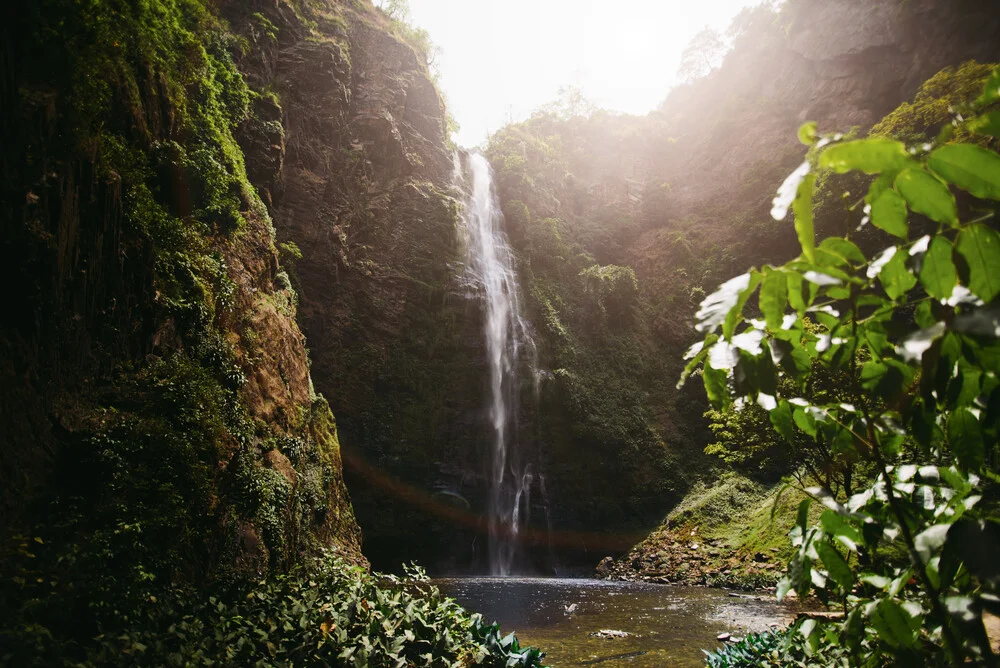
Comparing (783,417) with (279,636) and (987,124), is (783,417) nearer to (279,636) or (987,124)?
(987,124)

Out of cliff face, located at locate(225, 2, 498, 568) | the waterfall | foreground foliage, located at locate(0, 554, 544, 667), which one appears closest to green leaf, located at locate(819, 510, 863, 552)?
foreground foliage, located at locate(0, 554, 544, 667)

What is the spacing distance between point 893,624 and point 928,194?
786mm

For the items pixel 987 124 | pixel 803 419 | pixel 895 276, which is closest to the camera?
pixel 987 124

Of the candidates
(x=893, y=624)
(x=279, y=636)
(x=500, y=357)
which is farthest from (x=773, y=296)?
(x=500, y=357)

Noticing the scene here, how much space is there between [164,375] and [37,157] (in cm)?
313

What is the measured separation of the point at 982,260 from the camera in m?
0.81

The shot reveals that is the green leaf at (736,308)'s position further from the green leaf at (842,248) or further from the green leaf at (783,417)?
the green leaf at (783,417)

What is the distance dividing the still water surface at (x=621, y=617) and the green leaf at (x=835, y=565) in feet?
23.0

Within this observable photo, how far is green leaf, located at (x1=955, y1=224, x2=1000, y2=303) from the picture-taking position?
79 centimetres

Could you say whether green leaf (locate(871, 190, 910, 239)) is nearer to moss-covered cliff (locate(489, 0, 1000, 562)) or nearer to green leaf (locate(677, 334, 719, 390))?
green leaf (locate(677, 334, 719, 390))

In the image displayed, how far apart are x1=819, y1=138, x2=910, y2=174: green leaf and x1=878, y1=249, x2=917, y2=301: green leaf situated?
0.21m

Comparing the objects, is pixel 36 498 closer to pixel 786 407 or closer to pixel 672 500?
pixel 786 407

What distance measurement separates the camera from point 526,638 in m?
8.80

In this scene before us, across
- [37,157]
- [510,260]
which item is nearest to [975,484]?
[37,157]
